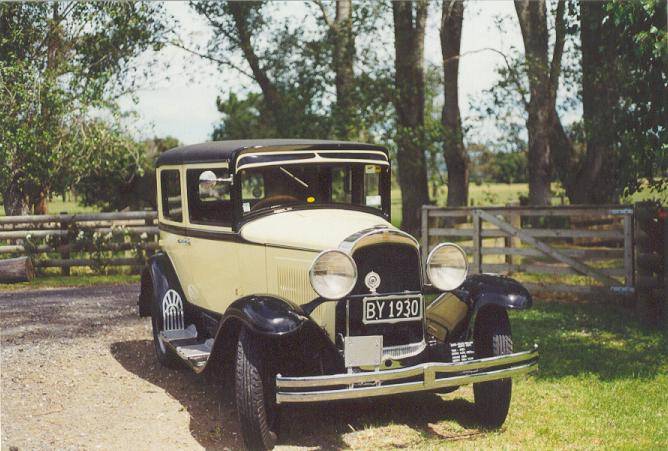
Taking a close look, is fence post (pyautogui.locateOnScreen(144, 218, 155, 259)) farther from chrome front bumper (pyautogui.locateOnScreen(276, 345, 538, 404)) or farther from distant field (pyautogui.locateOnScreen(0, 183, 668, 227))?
chrome front bumper (pyautogui.locateOnScreen(276, 345, 538, 404))

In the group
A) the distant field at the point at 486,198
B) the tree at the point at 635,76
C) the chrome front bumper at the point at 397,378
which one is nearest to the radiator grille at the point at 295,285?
the chrome front bumper at the point at 397,378

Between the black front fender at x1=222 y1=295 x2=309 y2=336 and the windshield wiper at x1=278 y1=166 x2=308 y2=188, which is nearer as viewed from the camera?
the black front fender at x1=222 y1=295 x2=309 y2=336

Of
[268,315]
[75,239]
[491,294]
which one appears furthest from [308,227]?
[75,239]

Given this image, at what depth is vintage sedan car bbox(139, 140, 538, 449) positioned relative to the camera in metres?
4.91

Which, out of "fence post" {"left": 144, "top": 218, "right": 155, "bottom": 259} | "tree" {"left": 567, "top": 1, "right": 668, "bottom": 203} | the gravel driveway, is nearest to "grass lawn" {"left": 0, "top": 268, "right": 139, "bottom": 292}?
"fence post" {"left": 144, "top": 218, "right": 155, "bottom": 259}

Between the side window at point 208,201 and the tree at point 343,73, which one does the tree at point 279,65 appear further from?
the side window at point 208,201

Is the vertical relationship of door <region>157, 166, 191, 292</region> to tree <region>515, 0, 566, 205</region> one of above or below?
below

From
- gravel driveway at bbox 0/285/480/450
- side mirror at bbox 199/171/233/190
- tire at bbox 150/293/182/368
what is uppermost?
side mirror at bbox 199/171/233/190

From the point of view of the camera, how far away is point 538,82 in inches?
621

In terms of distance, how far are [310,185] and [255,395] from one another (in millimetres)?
2118

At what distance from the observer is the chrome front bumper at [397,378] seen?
4.64 meters

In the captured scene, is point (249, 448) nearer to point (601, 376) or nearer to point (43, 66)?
point (601, 376)

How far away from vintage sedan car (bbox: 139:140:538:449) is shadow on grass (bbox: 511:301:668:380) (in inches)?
64.2

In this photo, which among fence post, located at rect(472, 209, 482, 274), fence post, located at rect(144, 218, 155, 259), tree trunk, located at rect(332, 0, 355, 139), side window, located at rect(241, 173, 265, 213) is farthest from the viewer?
tree trunk, located at rect(332, 0, 355, 139)
